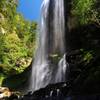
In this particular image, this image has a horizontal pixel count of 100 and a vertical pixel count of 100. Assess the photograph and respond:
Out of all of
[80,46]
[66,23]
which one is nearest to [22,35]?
[66,23]

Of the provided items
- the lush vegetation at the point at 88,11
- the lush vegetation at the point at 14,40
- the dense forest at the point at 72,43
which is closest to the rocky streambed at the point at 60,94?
the dense forest at the point at 72,43

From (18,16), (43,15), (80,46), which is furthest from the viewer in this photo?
(18,16)

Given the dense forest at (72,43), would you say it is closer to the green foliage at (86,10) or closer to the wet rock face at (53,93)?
the green foliage at (86,10)

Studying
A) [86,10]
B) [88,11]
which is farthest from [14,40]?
[88,11]

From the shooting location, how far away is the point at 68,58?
98.8 ft

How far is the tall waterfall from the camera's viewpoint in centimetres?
3691

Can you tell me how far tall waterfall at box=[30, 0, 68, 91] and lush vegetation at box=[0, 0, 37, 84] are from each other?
303 inches

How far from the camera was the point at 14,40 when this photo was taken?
204ft

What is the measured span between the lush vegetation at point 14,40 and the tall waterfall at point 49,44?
770 centimetres

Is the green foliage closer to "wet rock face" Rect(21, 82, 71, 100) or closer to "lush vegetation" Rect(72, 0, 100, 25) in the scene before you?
"lush vegetation" Rect(72, 0, 100, 25)

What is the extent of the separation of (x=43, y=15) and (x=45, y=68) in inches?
411

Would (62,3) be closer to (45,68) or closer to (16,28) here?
(45,68)

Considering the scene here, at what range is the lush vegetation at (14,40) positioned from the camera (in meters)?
53.3

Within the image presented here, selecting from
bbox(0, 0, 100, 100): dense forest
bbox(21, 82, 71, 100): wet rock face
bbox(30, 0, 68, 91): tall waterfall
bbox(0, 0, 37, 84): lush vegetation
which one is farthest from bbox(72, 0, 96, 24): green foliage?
bbox(0, 0, 37, 84): lush vegetation
